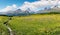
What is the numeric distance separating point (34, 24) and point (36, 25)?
0.07m

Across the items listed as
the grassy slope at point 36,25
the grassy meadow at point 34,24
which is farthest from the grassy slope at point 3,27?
the grassy slope at point 36,25

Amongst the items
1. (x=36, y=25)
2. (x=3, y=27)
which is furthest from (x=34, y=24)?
(x=3, y=27)

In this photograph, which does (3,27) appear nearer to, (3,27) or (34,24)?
(3,27)

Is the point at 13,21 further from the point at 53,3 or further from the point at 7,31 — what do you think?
the point at 53,3

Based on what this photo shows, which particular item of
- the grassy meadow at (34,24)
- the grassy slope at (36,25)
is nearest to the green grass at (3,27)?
the grassy meadow at (34,24)

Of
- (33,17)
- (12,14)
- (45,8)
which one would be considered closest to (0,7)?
(12,14)

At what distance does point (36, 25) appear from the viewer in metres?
4.12

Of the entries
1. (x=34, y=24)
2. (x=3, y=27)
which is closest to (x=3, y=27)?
(x=3, y=27)

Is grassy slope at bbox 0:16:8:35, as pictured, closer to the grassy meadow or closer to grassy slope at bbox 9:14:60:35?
the grassy meadow

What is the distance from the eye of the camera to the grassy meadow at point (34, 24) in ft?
13.3

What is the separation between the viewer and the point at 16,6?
4281 mm

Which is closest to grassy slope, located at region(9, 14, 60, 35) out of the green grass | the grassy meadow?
the grassy meadow

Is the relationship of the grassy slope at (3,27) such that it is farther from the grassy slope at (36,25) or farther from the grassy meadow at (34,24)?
the grassy slope at (36,25)

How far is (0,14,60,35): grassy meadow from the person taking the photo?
4.05 meters
